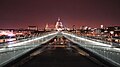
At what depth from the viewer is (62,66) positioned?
20.1 metres

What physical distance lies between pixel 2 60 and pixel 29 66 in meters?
2.21

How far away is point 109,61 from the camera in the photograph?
865 inches

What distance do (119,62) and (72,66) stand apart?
132 inches

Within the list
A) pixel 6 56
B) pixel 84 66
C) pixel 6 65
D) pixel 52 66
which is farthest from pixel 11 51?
pixel 84 66

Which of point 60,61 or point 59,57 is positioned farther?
point 59,57

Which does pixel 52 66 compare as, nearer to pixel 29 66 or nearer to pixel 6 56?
pixel 29 66

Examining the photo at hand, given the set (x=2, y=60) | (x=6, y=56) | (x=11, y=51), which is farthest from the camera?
(x=11, y=51)

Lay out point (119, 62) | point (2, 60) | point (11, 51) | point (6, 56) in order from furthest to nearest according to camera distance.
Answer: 1. point (11, 51)
2. point (6, 56)
3. point (2, 60)
4. point (119, 62)

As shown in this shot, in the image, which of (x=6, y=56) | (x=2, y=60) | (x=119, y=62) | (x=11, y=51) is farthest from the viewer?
(x=11, y=51)

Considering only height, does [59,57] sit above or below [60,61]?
below

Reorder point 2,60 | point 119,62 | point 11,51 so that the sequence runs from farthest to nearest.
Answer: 1. point 11,51
2. point 2,60
3. point 119,62

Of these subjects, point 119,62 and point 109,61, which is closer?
point 119,62

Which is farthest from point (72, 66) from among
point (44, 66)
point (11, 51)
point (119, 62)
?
point (11, 51)

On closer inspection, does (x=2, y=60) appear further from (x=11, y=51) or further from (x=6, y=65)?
(x=11, y=51)
